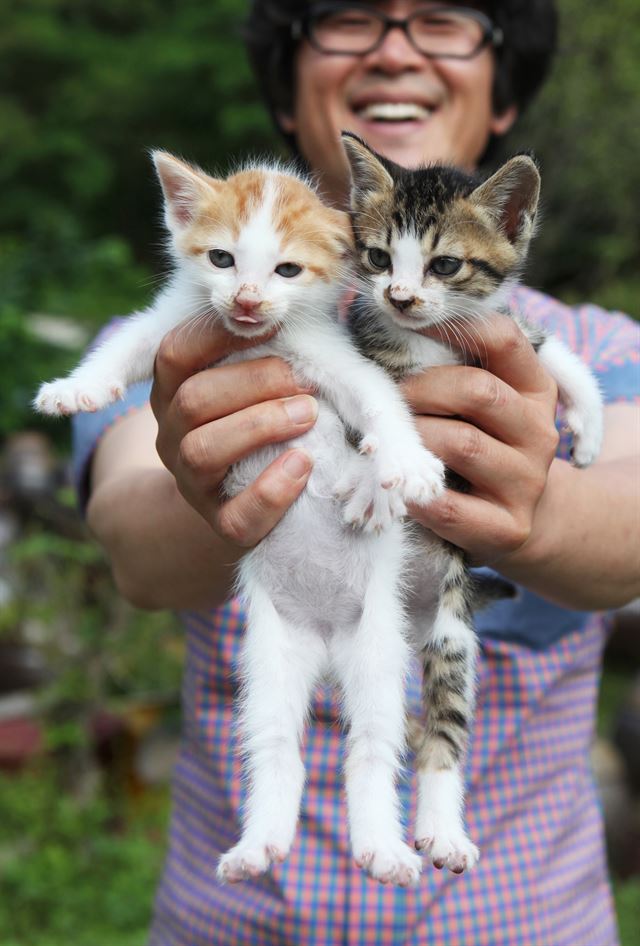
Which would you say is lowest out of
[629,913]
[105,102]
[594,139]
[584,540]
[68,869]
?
[68,869]

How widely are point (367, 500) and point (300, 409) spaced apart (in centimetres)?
16

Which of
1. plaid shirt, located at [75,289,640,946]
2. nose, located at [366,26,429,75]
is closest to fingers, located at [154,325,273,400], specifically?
plaid shirt, located at [75,289,640,946]

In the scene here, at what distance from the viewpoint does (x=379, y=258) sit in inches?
55.7

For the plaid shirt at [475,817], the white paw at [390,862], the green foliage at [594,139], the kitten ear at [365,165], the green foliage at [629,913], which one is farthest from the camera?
the green foliage at [594,139]

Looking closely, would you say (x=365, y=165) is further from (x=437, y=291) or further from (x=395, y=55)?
(x=395, y=55)

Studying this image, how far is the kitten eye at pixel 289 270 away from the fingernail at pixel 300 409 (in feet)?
0.58

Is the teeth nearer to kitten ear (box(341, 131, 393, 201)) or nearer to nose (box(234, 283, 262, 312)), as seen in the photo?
kitten ear (box(341, 131, 393, 201))

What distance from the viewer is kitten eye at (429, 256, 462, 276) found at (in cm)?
139

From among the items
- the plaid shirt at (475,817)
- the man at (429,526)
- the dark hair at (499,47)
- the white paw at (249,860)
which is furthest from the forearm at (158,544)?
the dark hair at (499,47)

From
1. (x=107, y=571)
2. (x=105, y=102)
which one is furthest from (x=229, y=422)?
(x=105, y=102)

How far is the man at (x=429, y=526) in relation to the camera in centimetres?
136

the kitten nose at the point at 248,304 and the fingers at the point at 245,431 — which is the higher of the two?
the kitten nose at the point at 248,304

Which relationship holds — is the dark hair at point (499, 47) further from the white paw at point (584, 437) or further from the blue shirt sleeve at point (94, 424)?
the white paw at point (584, 437)

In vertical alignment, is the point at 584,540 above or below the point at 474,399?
below
